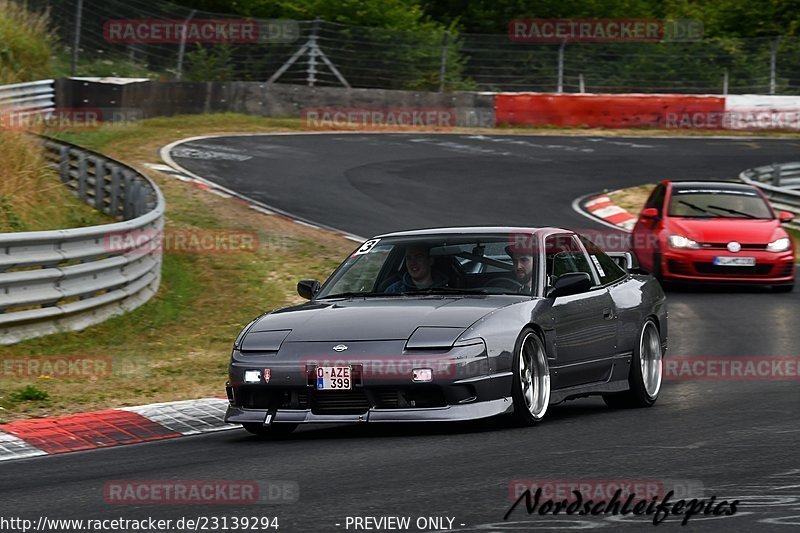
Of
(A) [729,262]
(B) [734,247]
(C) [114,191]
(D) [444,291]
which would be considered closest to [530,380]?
(D) [444,291]

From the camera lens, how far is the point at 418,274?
381 inches

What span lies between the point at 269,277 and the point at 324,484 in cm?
1091

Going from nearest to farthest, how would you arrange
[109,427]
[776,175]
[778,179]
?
[109,427] → [778,179] → [776,175]

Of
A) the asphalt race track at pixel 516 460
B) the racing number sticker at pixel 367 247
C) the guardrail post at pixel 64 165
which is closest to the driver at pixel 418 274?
the racing number sticker at pixel 367 247

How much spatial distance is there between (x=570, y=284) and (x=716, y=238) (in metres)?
9.53

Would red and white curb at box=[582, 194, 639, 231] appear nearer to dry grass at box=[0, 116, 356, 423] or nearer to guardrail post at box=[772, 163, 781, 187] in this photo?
guardrail post at box=[772, 163, 781, 187]

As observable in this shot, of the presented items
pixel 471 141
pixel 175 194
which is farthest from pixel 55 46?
pixel 175 194

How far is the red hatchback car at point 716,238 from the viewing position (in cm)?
1828

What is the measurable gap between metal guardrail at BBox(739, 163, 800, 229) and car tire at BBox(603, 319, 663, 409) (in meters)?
14.2

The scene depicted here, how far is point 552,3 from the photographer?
4816 cm

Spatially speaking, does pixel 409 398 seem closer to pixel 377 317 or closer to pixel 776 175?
pixel 377 317

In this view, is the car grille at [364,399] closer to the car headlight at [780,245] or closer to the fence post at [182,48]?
the car headlight at [780,245]

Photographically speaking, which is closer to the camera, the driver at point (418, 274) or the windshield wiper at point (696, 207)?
the driver at point (418, 274)

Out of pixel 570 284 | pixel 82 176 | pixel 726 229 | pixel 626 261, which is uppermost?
pixel 570 284
